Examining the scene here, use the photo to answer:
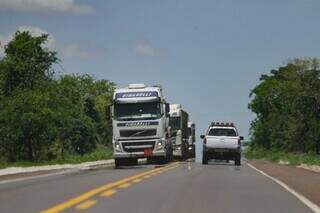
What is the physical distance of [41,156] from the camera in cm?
6122

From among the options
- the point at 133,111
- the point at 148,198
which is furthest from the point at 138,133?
the point at 148,198

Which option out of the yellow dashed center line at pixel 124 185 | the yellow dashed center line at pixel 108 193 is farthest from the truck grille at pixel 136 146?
the yellow dashed center line at pixel 108 193

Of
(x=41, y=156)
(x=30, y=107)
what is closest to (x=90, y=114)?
(x=41, y=156)

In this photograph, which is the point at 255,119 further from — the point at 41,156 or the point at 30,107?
the point at 30,107

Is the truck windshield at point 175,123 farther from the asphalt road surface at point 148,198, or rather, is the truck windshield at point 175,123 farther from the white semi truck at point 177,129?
the asphalt road surface at point 148,198

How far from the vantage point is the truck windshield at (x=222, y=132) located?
4288 centimetres

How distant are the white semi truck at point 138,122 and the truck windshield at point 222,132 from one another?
638cm

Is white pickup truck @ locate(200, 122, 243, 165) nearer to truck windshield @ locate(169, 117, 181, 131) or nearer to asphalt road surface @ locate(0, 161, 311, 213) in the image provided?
truck windshield @ locate(169, 117, 181, 131)

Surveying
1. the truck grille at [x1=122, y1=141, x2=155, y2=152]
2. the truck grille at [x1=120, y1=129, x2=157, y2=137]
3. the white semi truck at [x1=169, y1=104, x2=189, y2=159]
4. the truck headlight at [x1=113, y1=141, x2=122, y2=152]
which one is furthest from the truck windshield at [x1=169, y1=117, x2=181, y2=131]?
the truck grille at [x1=120, y1=129, x2=157, y2=137]

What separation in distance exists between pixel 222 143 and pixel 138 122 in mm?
7401

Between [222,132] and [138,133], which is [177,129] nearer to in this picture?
[222,132]

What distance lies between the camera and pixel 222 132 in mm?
43094

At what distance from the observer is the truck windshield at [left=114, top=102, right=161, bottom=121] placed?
1417 inches

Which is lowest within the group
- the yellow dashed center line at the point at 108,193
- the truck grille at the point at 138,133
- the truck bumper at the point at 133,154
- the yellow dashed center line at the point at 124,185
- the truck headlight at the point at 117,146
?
the yellow dashed center line at the point at 108,193
